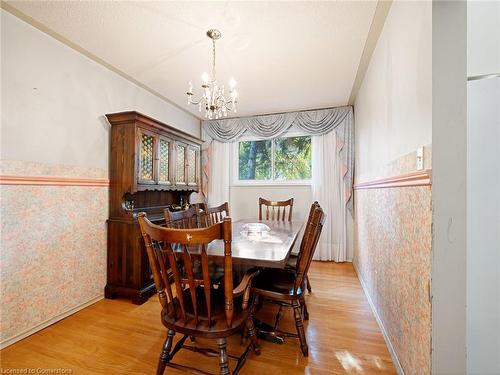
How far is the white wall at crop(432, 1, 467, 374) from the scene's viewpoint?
3.10 ft

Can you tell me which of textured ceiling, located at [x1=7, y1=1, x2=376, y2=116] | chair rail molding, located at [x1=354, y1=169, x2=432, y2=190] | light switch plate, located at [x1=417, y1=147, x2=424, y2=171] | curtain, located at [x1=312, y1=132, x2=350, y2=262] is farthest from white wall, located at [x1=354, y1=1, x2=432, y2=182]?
curtain, located at [x1=312, y1=132, x2=350, y2=262]

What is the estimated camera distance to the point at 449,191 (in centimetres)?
95

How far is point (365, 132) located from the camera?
253cm

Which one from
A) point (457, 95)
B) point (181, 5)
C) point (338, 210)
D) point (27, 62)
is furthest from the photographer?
point (338, 210)

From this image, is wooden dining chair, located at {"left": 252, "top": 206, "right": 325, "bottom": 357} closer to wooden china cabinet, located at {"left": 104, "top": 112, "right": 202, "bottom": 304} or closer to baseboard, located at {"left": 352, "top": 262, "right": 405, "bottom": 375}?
baseboard, located at {"left": 352, "top": 262, "right": 405, "bottom": 375}

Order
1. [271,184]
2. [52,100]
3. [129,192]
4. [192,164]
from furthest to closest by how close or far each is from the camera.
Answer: [271,184] → [192,164] → [129,192] → [52,100]

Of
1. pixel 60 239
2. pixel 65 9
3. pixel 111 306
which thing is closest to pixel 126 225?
pixel 60 239

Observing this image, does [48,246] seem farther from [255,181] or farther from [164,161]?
[255,181]

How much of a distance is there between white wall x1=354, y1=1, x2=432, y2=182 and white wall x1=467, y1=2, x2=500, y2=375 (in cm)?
19

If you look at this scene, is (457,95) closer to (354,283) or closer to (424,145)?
(424,145)

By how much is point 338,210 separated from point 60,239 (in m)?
3.30

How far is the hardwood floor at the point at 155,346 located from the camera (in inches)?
55.4

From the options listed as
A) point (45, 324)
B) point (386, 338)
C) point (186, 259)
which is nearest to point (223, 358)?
point (186, 259)

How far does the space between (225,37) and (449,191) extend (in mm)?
1876
